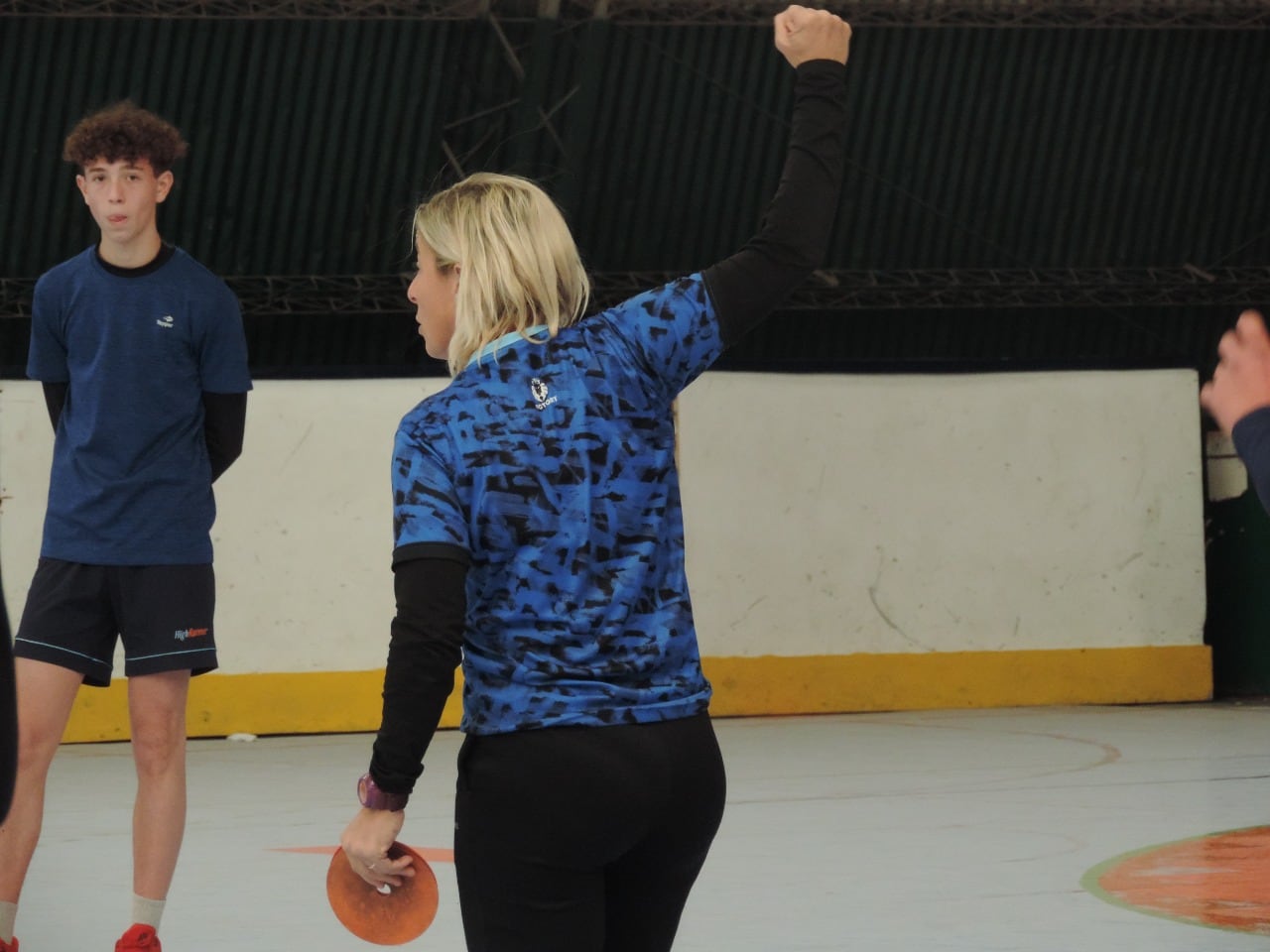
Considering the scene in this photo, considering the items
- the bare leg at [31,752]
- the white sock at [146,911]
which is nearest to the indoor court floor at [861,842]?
the white sock at [146,911]

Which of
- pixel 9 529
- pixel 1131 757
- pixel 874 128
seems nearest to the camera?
pixel 1131 757

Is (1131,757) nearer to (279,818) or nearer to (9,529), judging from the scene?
(279,818)

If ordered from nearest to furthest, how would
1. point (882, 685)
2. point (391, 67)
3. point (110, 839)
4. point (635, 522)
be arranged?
point (635, 522), point (110, 839), point (882, 685), point (391, 67)

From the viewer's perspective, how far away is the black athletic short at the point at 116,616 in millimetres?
4387

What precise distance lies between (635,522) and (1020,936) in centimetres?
265

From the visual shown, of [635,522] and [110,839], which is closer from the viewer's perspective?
[635,522]

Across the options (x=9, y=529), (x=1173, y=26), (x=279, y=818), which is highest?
(x=1173, y=26)

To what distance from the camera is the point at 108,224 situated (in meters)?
4.41

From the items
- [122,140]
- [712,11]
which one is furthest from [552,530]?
[712,11]

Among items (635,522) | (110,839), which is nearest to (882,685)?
(110,839)

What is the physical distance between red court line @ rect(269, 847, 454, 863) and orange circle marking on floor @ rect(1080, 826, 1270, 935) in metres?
2.01

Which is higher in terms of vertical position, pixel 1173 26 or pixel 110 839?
pixel 1173 26

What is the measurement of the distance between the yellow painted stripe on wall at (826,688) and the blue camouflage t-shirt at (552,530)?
747 centimetres

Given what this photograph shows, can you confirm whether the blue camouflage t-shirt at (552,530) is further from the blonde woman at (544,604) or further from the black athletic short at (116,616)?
the black athletic short at (116,616)
